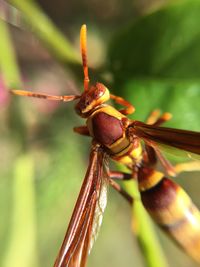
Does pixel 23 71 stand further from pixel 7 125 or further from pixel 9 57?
pixel 9 57

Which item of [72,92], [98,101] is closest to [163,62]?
[98,101]

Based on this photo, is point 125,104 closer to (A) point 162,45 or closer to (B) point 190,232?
(A) point 162,45

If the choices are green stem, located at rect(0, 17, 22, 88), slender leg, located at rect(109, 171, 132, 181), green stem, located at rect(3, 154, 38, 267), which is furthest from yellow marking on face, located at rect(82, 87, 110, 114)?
green stem, located at rect(3, 154, 38, 267)

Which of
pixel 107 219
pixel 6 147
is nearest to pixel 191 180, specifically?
pixel 107 219

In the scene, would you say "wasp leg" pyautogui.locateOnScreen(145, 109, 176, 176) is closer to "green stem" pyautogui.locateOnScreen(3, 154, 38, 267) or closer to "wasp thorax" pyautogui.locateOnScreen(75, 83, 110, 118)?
"wasp thorax" pyautogui.locateOnScreen(75, 83, 110, 118)

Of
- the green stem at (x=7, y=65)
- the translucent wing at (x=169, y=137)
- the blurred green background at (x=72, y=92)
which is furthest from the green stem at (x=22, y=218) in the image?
the translucent wing at (x=169, y=137)

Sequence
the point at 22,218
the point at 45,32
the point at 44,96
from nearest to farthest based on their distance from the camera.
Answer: the point at 44,96 → the point at 45,32 → the point at 22,218
